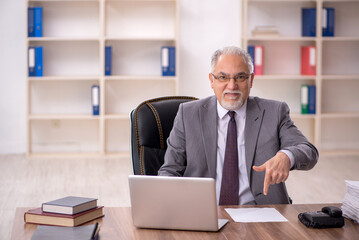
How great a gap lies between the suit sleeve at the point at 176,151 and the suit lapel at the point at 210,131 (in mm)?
101

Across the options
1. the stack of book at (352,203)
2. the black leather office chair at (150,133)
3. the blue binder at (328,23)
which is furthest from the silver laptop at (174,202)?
the blue binder at (328,23)

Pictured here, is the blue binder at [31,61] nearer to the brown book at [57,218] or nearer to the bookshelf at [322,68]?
the bookshelf at [322,68]

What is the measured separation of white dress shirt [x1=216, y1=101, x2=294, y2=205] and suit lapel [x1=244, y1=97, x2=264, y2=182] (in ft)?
0.11

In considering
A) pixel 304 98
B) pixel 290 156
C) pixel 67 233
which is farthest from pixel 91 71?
pixel 67 233

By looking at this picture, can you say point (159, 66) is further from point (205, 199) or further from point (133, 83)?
point (205, 199)

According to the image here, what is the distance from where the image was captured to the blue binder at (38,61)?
564 cm

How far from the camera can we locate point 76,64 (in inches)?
237

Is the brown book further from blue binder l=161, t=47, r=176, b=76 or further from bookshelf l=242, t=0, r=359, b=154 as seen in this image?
bookshelf l=242, t=0, r=359, b=154

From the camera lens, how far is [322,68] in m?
6.30

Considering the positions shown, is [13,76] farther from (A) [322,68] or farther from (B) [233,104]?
(B) [233,104]

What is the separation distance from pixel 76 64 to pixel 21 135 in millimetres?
1031

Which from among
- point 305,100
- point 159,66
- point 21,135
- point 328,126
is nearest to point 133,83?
point 159,66

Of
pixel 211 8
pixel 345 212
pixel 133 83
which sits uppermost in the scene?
pixel 211 8

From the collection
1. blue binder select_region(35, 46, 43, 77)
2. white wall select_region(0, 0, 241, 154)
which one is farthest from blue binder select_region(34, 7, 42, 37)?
white wall select_region(0, 0, 241, 154)
